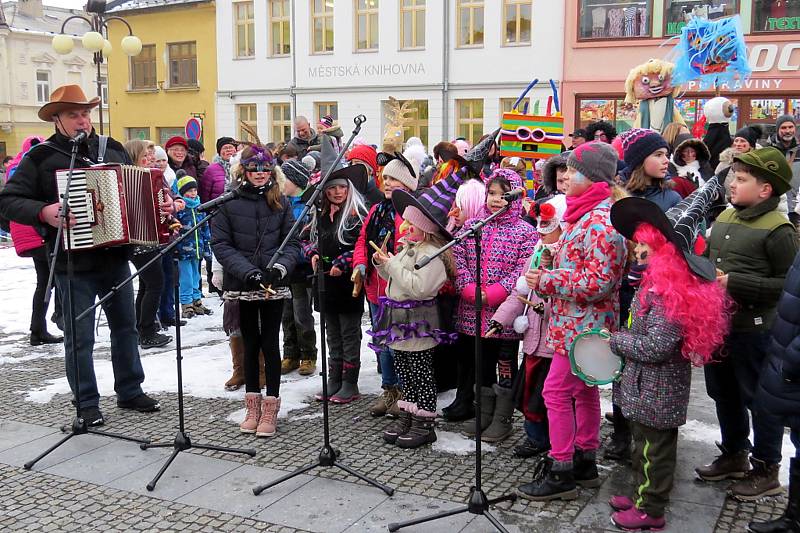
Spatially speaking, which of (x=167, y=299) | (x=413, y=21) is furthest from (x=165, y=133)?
(x=167, y=299)

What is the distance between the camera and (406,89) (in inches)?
979

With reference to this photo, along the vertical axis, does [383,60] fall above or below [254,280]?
above

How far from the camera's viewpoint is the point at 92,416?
569 cm

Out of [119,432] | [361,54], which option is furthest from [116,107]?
[119,432]

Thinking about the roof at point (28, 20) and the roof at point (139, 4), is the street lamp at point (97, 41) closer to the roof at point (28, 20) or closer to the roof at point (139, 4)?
the roof at point (139, 4)

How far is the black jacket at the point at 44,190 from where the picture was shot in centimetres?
560

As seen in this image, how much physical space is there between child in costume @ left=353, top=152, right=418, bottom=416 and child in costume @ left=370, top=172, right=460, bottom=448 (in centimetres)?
34

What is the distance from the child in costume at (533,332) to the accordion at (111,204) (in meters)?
2.74

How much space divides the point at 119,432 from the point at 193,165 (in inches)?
220

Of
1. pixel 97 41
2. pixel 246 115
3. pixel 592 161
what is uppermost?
pixel 97 41

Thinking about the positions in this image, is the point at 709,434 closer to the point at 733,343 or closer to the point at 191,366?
the point at 733,343

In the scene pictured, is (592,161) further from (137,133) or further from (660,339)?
(137,133)

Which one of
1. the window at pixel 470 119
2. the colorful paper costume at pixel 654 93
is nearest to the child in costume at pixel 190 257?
the colorful paper costume at pixel 654 93

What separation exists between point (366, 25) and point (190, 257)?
18001 mm
